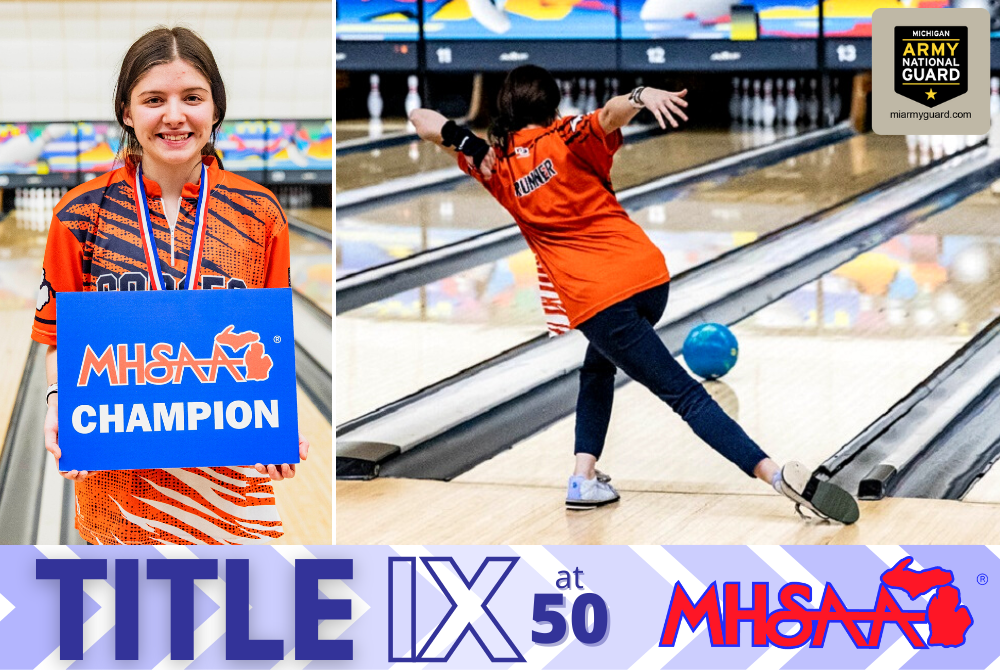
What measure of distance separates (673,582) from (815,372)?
175 cm

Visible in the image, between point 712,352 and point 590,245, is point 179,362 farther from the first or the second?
point 712,352

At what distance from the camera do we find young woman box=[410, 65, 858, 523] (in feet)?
7.34

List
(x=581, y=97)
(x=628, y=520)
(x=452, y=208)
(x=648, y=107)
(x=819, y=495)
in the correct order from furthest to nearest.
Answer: (x=581, y=97), (x=452, y=208), (x=628, y=520), (x=819, y=495), (x=648, y=107)

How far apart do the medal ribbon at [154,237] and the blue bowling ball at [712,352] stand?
1996mm

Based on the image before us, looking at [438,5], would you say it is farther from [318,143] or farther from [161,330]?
[161,330]

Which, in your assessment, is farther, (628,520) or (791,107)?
(791,107)

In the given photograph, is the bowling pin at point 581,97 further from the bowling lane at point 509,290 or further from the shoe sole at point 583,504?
the shoe sole at point 583,504

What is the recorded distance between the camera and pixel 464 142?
226 cm

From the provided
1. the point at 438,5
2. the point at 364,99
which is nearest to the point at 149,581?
the point at 438,5

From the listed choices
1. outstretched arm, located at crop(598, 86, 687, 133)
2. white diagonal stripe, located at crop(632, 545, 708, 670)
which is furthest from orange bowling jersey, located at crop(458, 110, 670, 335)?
white diagonal stripe, located at crop(632, 545, 708, 670)

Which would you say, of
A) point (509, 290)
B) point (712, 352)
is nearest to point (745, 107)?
point (509, 290)

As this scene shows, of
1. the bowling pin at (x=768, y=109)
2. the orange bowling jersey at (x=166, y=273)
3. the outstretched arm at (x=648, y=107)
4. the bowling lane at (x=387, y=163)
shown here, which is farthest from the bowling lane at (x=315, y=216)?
the orange bowling jersey at (x=166, y=273)

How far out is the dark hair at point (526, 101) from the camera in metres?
2.31

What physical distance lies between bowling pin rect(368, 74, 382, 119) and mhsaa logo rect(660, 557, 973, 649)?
21.7 feet
